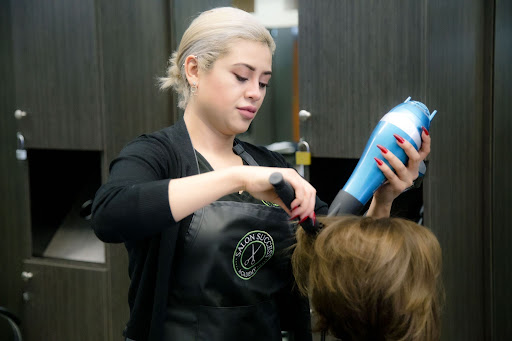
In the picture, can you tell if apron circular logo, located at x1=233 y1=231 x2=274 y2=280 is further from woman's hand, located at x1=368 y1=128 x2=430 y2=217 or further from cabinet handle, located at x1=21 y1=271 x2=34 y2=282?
cabinet handle, located at x1=21 y1=271 x2=34 y2=282

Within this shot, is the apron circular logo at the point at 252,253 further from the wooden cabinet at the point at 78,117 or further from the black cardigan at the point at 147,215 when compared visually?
the wooden cabinet at the point at 78,117

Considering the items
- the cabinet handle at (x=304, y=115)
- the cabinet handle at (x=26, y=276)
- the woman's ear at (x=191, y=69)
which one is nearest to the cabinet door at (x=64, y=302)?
the cabinet handle at (x=26, y=276)

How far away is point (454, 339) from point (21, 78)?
2299 millimetres

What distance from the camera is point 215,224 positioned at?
4.65 ft

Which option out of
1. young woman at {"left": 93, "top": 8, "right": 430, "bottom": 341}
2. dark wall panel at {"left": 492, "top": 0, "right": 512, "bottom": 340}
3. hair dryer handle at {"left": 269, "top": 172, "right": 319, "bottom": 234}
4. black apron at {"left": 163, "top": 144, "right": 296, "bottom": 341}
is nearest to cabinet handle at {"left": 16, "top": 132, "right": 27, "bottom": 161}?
young woman at {"left": 93, "top": 8, "right": 430, "bottom": 341}

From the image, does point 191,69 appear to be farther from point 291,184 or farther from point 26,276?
point 26,276

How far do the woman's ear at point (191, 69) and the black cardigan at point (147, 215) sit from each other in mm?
125

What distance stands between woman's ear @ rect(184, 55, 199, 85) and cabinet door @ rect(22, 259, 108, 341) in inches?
57.4

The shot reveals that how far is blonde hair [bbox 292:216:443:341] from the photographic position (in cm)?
112

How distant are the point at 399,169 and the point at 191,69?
597 mm

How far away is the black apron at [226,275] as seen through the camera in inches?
54.8

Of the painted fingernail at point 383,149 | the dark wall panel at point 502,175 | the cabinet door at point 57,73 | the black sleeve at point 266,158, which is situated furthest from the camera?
the cabinet door at point 57,73

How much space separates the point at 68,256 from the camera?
284 centimetres

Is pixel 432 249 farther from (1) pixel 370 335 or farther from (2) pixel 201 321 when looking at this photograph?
(2) pixel 201 321
